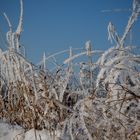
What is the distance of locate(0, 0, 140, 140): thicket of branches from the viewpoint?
5.59 ft

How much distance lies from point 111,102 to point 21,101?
719mm

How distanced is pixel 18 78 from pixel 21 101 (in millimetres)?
155

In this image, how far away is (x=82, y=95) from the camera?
2.16 metres

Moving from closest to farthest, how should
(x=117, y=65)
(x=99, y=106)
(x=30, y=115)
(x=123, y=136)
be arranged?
(x=123, y=136), (x=99, y=106), (x=117, y=65), (x=30, y=115)

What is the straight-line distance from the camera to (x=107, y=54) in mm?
2016

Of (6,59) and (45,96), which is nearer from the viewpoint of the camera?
(45,96)

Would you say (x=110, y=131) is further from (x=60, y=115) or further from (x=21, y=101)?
(x=21, y=101)

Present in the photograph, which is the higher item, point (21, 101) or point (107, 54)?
point (107, 54)

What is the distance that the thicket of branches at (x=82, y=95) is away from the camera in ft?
5.59

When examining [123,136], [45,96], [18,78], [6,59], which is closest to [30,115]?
[45,96]

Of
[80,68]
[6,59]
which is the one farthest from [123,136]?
[6,59]

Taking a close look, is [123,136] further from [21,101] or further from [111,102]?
[21,101]

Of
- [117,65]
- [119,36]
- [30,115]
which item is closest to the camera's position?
[117,65]

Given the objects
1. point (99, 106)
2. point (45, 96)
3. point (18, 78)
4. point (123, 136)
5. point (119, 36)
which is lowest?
point (123, 136)
